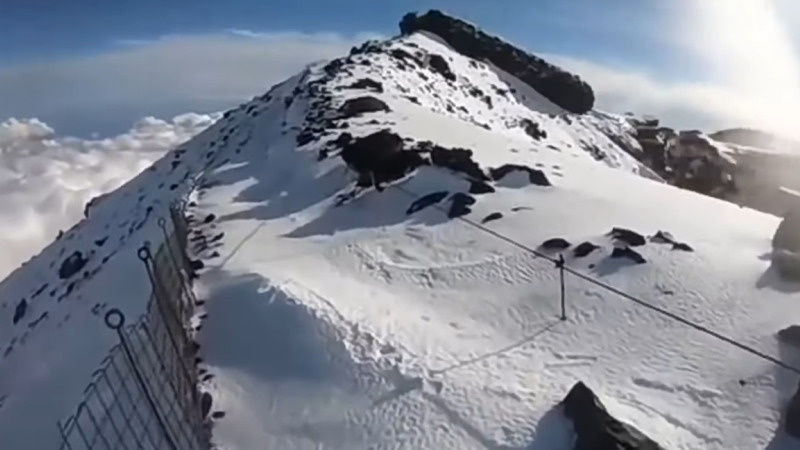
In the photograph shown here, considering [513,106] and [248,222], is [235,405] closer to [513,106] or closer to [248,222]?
[248,222]

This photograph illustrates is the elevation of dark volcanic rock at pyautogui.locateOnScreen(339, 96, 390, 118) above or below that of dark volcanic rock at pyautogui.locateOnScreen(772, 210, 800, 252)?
below

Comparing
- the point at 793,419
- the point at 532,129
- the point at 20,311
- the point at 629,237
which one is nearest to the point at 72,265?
the point at 20,311

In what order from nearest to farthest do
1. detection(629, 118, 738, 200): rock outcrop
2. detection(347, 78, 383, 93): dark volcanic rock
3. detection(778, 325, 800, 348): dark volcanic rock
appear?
detection(778, 325, 800, 348): dark volcanic rock, detection(347, 78, 383, 93): dark volcanic rock, detection(629, 118, 738, 200): rock outcrop

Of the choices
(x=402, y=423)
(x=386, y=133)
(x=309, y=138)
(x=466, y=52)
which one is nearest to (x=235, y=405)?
(x=402, y=423)

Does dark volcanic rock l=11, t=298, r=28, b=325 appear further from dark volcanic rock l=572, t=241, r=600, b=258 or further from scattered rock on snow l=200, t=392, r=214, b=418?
dark volcanic rock l=572, t=241, r=600, b=258

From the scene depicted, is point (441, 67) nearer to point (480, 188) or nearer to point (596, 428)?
point (480, 188)

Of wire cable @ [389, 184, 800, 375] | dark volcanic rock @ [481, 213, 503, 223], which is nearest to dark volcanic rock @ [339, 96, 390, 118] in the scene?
wire cable @ [389, 184, 800, 375]
